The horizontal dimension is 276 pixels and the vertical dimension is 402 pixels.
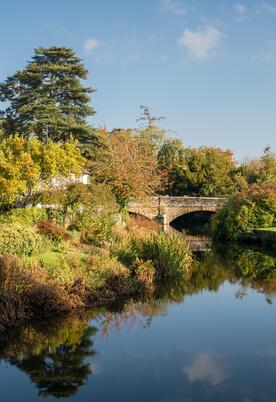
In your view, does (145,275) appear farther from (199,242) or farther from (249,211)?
(199,242)

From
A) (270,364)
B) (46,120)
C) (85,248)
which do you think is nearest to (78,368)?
(270,364)

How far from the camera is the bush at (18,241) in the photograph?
17.5m

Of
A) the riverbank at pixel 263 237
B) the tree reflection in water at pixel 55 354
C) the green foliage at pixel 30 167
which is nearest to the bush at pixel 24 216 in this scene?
the green foliage at pixel 30 167

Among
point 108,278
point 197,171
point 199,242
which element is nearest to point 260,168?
point 197,171

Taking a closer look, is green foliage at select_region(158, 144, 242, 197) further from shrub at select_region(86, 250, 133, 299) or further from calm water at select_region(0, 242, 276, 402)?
calm water at select_region(0, 242, 276, 402)

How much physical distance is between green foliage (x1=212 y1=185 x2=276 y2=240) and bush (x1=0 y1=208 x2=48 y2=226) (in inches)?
636

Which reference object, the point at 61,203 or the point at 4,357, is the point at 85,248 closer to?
the point at 61,203

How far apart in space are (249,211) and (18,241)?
21949 millimetres

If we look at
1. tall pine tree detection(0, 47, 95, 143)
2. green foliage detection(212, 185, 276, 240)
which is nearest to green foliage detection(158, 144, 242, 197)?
tall pine tree detection(0, 47, 95, 143)

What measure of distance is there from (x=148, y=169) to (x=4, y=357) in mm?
29723

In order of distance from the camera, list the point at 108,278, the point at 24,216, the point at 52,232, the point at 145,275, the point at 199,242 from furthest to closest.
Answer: the point at 199,242, the point at 24,216, the point at 52,232, the point at 145,275, the point at 108,278

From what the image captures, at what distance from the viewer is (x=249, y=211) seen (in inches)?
1400

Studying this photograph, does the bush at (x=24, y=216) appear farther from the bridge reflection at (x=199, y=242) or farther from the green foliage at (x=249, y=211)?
the green foliage at (x=249, y=211)

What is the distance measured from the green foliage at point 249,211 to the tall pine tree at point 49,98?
20.1 metres
